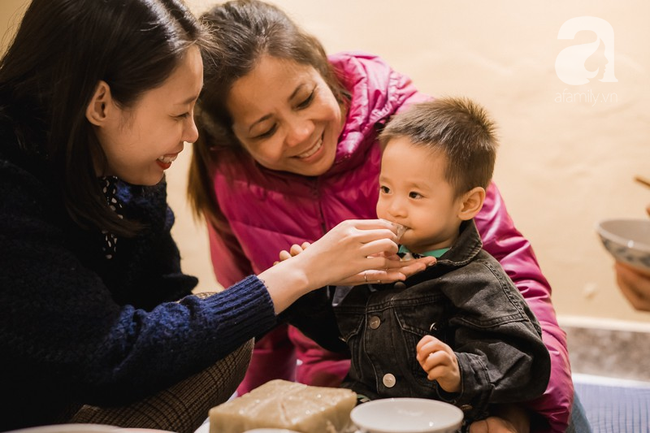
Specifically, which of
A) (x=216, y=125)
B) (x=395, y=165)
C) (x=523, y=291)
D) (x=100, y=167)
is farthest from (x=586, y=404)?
(x=100, y=167)

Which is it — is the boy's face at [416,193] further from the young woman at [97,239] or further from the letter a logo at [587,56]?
the letter a logo at [587,56]

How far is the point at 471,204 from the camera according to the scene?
164 cm

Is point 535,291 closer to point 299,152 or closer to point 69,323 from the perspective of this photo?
point 299,152

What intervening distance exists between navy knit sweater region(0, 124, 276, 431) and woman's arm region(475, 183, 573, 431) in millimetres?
651

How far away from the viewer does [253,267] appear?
235 cm

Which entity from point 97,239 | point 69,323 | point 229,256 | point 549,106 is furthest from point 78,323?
point 549,106

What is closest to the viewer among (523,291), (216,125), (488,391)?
(488,391)

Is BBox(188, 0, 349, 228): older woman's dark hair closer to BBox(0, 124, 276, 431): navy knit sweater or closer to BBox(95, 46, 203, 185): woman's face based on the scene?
BBox(95, 46, 203, 185): woman's face

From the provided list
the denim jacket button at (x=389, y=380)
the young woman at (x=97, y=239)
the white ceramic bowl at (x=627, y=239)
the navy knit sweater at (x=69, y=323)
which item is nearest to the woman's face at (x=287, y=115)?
the young woman at (x=97, y=239)

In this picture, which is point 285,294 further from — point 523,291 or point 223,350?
point 523,291

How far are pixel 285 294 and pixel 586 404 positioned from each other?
4.79ft

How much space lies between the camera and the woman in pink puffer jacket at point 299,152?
75.4 inches

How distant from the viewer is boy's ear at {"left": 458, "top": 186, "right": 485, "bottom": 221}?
162 centimetres

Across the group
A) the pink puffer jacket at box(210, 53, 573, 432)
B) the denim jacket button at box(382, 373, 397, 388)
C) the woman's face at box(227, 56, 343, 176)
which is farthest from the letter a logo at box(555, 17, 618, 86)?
the denim jacket button at box(382, 373, 397, 388)
